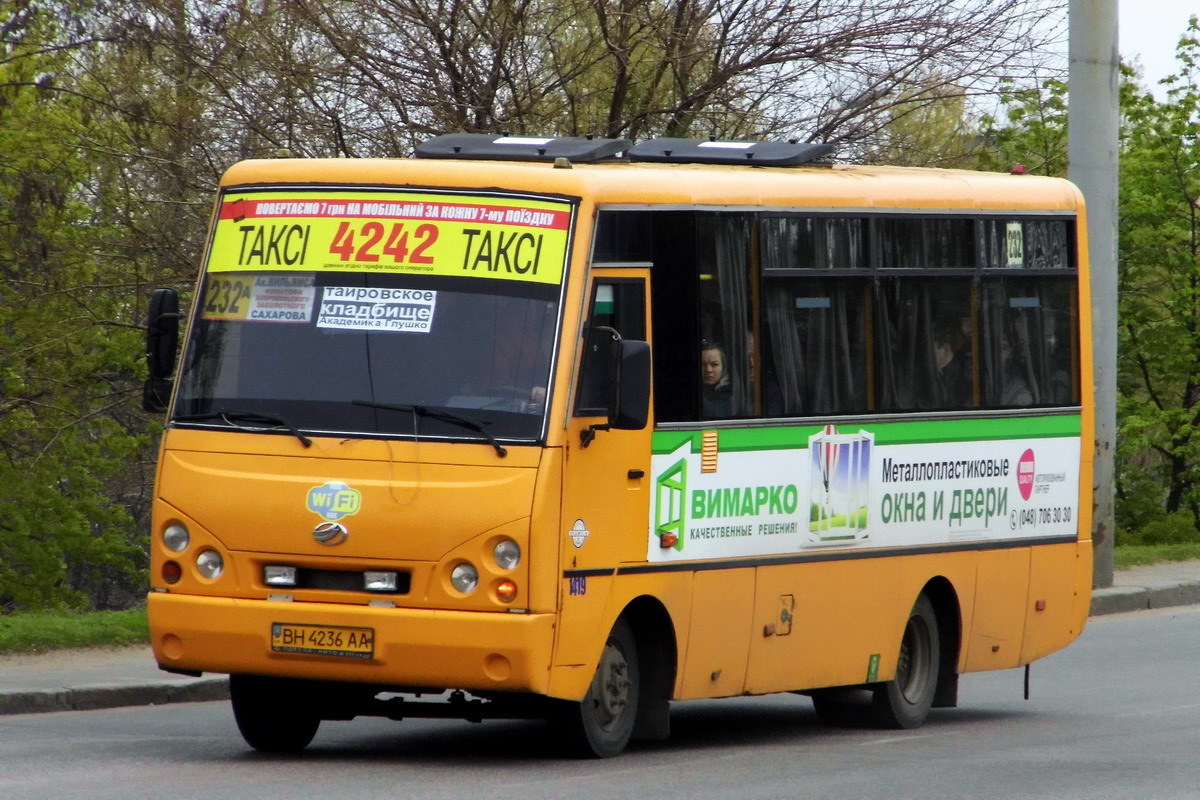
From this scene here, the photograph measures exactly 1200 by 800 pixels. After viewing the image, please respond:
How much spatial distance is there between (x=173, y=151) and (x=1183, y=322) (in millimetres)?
14286

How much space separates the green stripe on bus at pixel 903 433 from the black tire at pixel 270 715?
6.91 ft

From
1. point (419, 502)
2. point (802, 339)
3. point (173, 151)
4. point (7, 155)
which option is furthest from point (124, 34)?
point (419, 502)

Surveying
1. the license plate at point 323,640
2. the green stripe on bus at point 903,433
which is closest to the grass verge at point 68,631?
the license plate at point 323,640

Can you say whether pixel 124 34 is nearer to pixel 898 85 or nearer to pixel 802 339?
pixel 898 85

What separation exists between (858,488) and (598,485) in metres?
2.38

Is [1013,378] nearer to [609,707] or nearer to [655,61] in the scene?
[609,707]

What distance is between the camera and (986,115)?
866 inches

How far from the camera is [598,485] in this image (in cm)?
987

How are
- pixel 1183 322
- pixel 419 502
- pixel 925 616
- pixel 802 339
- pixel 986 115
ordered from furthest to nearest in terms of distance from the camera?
pixel 1183 322 → pixel 986 115 → pixel 925 616 → pixel 802 339 → pixel 419 502

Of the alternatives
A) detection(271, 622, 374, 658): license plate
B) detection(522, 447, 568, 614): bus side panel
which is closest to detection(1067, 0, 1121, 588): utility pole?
detection(522, 447, 568, 614): bus side panel

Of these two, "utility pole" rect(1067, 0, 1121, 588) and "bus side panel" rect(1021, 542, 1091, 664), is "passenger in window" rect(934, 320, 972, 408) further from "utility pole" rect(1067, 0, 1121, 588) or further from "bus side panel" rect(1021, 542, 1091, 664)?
"utility pole" rect(1067, 0, 1121, 588)

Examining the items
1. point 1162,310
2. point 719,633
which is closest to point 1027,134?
point 1162,310

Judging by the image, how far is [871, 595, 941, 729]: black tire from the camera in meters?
12.6

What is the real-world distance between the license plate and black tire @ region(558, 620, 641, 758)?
3.39ft
